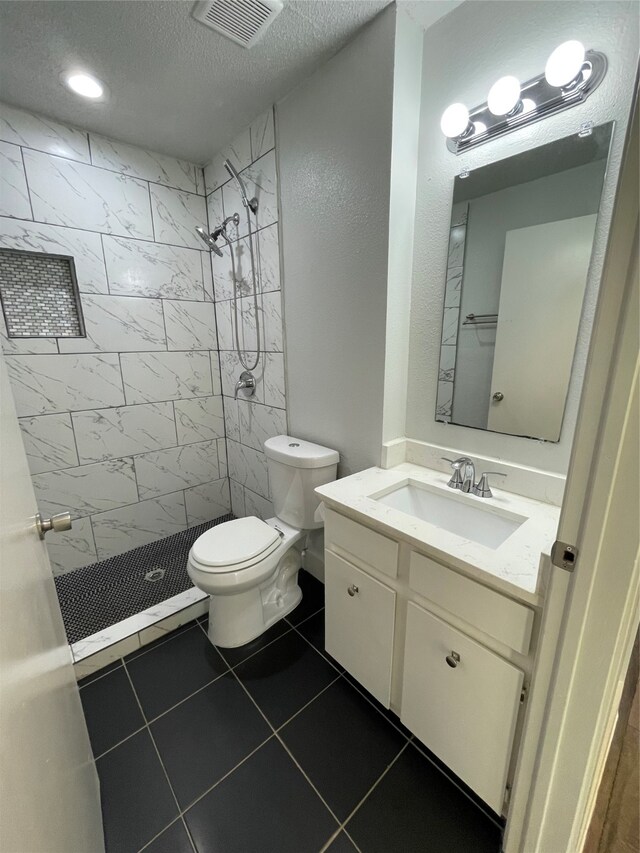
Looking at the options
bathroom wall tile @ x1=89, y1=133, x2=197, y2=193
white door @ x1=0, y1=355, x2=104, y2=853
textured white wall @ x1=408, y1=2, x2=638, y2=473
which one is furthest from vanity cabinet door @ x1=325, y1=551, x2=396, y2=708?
bathroom wall tile @ x1=89, y1=133, x2=197, y2=193

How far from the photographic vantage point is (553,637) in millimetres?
701

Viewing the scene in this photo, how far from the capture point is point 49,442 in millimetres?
1932

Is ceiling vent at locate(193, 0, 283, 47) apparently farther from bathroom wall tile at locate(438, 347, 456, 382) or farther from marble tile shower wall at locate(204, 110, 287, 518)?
bathroom wall tile at locate(438, 347, 456, 382)

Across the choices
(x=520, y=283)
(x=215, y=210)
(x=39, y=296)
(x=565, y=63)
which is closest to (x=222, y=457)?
(x=39, y=296)

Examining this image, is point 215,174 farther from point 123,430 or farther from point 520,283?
point 520,283

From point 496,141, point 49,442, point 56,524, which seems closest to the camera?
point 56,524

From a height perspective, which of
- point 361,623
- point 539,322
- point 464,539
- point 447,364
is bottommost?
point 361,623

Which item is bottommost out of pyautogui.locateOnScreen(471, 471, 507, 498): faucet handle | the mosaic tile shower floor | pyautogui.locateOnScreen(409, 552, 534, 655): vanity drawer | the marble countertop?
the mosaic tile shower floor

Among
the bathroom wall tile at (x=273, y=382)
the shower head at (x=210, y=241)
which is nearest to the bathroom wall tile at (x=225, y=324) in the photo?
the shower head at (x=210, y=241)

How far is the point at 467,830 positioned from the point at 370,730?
363 millimetres

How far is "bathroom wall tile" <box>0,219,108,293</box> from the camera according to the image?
1722mm

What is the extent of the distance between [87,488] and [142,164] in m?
1.90

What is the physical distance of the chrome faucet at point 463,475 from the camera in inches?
51.0

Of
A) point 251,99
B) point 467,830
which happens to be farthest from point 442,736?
point 251,99
